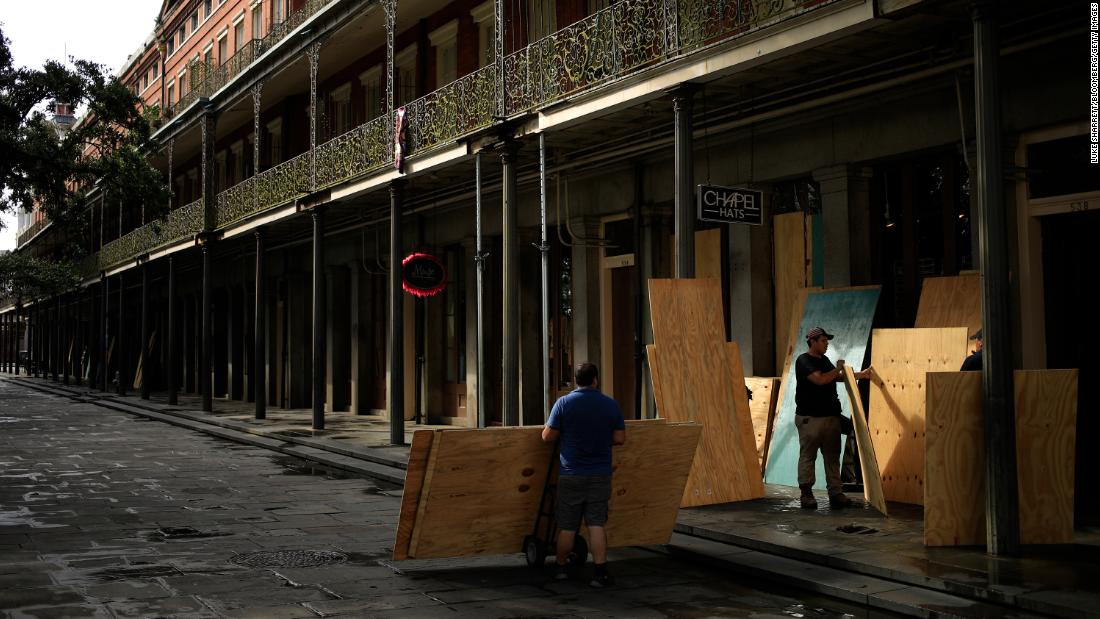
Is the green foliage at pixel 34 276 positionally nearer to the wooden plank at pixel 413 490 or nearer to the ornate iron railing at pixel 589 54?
the ornate iron railing at pixel 589 54

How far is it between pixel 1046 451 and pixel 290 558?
5930mm

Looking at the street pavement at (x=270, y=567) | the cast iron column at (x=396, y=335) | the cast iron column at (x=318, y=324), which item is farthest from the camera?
the cast iron column at (x=318, y=324)

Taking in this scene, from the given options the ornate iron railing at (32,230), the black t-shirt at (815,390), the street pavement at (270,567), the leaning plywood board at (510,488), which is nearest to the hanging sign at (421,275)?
the street pavement at (270,567)

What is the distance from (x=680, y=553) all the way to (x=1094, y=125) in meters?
5.71

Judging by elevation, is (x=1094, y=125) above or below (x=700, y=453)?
above

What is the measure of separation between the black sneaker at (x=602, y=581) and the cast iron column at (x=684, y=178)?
4388 millimetres

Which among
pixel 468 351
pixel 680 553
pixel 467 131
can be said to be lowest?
pixel 680 553

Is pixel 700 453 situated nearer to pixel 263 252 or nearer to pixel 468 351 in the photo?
pixel 468 351

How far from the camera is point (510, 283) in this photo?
46.9ft

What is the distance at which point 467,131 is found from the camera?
49.9ft

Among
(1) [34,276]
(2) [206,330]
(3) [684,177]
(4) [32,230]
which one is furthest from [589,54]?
(4) [32,230]

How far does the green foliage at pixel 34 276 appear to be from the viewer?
44688mm

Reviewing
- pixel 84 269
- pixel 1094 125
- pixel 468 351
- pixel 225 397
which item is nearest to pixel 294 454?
pixel 468 351

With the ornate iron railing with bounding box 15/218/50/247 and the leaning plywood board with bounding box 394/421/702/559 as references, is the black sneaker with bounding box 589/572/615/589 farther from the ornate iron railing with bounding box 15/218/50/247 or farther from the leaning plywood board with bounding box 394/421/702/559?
the ornate iron railing with bounding box 15/218/50/247
